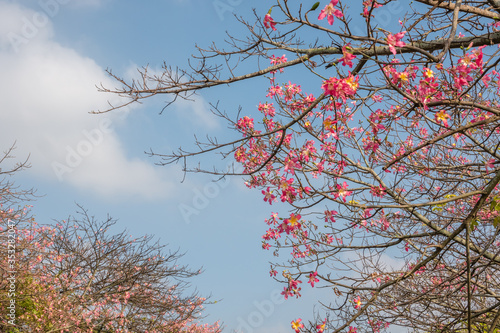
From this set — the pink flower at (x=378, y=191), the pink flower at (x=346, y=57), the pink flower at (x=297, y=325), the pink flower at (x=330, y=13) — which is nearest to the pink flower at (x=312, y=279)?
the pink flower at (x=297, y=325)

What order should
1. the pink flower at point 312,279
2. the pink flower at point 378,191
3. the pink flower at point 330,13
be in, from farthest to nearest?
1. the pink flower at point 378,191
2. the pink flower at point 312,279
3. the pink flower at point 330,13

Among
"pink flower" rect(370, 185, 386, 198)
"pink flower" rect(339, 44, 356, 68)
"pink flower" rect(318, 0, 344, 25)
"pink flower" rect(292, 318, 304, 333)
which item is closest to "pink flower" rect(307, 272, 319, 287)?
"pink flower" rect(292, 318, 304, 333)

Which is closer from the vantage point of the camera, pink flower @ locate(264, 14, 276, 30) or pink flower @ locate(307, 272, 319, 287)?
pink flower @ locate(264, 14, 276, 30)

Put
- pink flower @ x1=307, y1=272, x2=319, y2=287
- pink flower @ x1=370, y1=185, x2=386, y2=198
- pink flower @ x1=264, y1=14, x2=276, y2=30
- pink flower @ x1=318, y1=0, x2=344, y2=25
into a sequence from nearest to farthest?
pink flower @ x1=318, y1=0, x2=344, y2=25 → pink flower @ x1=264, y1=14, x2=276, y2=30 → pink flower @ x1=307, y1=272, x2=319, y2=287 → pink flower @ x1=370, y1=185, x2=386, y2=198

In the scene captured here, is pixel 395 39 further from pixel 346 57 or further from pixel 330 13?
pixel 330 13

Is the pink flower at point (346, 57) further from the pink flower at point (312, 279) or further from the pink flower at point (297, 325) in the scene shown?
the pink flower at point (297, 325)

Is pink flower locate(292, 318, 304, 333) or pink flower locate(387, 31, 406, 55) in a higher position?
pink flower locate(387, 31, 406, 55)

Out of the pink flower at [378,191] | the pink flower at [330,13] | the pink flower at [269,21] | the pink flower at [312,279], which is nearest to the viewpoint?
the pink flower at [330,13]

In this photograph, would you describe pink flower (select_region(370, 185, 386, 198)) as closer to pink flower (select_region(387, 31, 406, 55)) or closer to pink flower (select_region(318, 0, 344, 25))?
pink flower (select_region(387, 31, 406, 55))

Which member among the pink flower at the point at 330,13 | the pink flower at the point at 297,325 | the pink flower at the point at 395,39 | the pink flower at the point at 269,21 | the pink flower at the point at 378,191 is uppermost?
the pink flower at the point at 269,21

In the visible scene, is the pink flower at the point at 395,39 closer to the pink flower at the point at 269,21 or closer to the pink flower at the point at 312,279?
the pink flower at the point at 269,21

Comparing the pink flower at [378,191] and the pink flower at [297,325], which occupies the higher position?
the pink flower at [378,191]

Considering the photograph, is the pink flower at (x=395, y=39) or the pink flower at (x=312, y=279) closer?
the pink flower at (x=395, y=39)

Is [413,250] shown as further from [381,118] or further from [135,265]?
[135,265]
